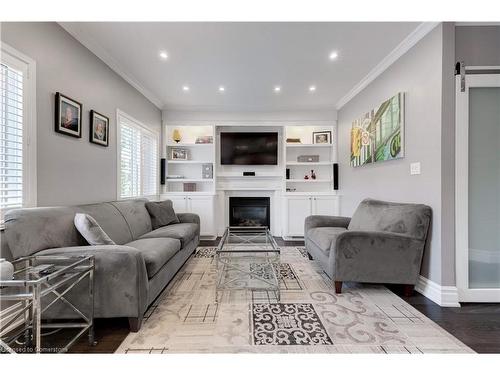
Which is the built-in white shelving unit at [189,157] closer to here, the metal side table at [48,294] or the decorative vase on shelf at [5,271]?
the metal side table at [48,294]

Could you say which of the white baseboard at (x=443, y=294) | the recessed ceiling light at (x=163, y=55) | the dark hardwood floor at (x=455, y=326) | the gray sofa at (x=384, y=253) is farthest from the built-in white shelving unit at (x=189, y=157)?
the white baseboard at (x=443, y=294)

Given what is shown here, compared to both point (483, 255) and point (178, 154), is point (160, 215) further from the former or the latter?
point (483, 255)

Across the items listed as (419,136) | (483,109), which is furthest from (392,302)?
(483,109)

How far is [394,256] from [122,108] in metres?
3.95

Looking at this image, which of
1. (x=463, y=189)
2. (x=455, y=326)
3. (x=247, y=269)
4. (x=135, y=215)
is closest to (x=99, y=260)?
(x=135, y=215)

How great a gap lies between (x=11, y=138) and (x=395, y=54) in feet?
13.0

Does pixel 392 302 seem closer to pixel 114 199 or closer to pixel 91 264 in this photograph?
pixel 91 264

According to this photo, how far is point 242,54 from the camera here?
2.87 meters

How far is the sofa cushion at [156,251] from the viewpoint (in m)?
1.99

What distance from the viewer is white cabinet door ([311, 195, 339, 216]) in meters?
4.87

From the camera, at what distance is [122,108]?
3.45 metres

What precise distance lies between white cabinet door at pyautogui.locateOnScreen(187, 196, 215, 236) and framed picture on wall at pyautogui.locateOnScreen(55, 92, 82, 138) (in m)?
2.49

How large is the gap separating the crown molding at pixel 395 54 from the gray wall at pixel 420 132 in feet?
0.16

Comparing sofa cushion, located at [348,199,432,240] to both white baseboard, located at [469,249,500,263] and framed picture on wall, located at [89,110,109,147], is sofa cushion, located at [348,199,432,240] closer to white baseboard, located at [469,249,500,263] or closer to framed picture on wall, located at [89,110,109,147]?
white baseboard, located at [469,249,500,263]
